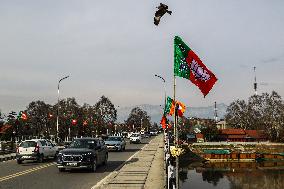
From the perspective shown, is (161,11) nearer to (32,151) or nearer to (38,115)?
(32,151)

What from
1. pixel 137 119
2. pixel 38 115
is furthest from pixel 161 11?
pixel 137 119

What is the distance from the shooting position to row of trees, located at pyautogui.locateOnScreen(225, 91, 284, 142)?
106 metres

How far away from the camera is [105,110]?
A: 414 ft

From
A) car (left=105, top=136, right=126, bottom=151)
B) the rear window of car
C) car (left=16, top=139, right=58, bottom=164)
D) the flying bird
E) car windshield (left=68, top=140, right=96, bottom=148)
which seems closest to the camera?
the flying bird

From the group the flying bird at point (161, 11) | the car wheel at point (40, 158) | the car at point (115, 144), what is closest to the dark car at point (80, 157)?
the car wheel at point (40, 158)

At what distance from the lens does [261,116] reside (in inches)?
4934

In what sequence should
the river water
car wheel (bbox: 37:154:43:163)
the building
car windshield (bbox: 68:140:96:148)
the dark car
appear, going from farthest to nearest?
the building, the river water, car wheel (bbox: 37:154:43:163), car windshield (bbox: 68:140:96:148), the dark car

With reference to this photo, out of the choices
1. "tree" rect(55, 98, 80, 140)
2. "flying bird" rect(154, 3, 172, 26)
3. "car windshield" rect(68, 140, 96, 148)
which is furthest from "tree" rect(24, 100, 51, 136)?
"flying bird" rect(154, 3, 172, 26)

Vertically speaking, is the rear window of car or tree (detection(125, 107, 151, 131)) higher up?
tree (detection(125, 107, 151, 131))

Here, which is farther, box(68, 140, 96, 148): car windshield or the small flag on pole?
box(68, 140, 96, 148): car windshield

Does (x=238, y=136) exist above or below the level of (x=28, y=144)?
below

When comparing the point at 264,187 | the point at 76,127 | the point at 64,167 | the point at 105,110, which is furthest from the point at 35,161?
the point at 105,110

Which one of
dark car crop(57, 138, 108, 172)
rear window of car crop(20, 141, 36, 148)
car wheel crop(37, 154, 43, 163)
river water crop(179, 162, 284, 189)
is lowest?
river water crop(179, 162, 284, 189)

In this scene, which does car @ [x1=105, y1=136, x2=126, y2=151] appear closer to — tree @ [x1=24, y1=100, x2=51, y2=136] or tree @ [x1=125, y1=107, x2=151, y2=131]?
tree @ [x1=24, y1=100, x2=51, y2=136]
